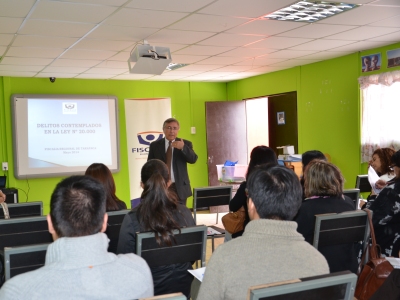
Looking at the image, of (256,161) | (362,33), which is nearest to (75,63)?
(362,33)

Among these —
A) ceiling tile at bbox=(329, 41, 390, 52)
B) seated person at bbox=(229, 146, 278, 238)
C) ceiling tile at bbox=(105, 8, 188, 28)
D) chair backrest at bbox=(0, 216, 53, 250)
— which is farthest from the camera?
ceiling tile at bbox=(329, 41, 390, 52)

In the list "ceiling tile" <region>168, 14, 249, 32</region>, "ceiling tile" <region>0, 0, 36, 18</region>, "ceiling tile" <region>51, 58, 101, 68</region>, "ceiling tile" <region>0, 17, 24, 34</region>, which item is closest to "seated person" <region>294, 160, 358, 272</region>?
"ceiling tile" <region>168, 14, 249, 32</region>

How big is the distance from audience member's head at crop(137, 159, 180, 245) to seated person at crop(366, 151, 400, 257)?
1.41 metres

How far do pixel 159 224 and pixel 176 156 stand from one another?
2.85 metres

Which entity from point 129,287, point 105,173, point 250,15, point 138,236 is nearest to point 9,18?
point 105,173

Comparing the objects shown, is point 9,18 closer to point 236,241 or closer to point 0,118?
point 236,241

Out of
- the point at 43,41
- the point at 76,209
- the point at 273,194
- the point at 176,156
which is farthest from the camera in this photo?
the point at 176,156

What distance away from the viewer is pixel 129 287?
1.37 metres

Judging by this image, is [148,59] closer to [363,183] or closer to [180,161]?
[180,161]

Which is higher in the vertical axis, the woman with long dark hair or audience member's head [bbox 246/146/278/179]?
audience member's head [bbox 246/146/278/179]

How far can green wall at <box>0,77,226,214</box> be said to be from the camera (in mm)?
7258

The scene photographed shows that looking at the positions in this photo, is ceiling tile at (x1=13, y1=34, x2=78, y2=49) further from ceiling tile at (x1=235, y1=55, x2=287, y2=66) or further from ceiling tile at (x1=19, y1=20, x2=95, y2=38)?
ceiling tile at (x1=235, y1=55, x2=287, y2=66)

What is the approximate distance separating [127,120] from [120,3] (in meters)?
4.74

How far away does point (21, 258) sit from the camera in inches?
82.0
